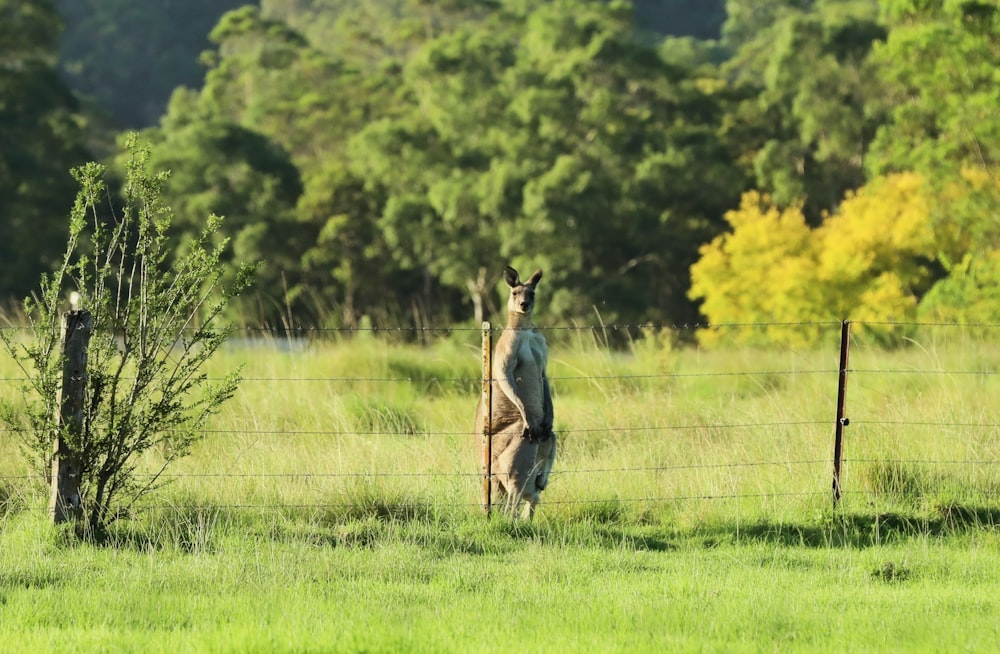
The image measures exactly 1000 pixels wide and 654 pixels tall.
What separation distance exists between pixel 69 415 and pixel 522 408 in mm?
3026

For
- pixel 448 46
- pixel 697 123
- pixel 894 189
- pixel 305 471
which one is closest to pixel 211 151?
pixel 448 46

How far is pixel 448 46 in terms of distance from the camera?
170 feet

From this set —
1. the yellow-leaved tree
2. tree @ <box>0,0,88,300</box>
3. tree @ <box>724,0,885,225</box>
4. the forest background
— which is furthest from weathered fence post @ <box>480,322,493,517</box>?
tree @ <box>724,0,885,225</box>

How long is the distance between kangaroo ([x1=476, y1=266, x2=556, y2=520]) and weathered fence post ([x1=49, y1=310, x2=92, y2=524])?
2.82 metres

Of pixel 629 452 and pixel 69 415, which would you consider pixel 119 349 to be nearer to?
pixel 69 415

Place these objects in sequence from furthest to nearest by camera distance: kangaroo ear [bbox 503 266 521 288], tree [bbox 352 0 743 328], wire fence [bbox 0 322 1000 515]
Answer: tree [bbox 352 0 743 328] → wire fence [bbox 0 322 1000 515] → kangaroo ear [bbox 503 266 521 288]

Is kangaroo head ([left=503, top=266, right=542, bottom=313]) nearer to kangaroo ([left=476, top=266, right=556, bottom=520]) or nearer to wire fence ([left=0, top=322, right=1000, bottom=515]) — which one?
kangaroo ([left=476, top=266, right=556, bottom=520])

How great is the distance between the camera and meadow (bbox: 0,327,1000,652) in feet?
→ 21.4

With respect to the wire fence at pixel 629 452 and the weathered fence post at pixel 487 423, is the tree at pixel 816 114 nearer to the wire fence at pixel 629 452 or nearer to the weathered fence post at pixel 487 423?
the wire fence at pixel 629 452

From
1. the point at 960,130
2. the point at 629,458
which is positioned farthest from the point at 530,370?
the point at 960,130

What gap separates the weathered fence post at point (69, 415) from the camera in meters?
8.59

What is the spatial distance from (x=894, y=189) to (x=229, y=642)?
3166cm

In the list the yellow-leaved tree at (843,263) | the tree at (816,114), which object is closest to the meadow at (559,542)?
the yellow-leaved tree at (843,263)

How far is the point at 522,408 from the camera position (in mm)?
9422
